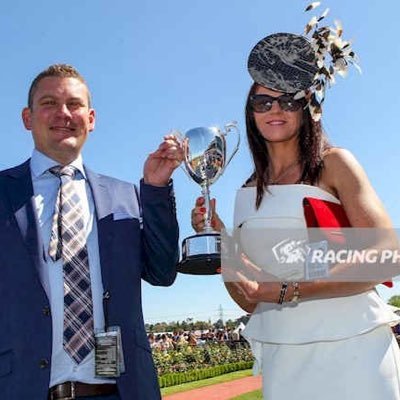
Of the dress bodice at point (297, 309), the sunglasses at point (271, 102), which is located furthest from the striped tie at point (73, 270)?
the sunglasses at point (271, 102)

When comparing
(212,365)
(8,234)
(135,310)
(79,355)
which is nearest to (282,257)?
(135,310)

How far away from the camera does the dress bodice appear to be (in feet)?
8.47

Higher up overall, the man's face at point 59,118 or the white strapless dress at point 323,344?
the man's face at point 59,118

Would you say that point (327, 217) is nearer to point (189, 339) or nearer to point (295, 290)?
point (295, 290)

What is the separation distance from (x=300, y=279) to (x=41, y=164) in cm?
152

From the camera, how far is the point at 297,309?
268 centimetres

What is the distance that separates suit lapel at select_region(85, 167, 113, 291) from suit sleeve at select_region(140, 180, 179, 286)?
19 cm

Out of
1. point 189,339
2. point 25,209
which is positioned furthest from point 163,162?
point 189,339

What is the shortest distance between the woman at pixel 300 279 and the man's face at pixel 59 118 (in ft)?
2.68

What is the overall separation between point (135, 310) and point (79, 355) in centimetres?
37

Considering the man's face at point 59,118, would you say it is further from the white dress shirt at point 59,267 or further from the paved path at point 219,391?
the paved path at point 219,391

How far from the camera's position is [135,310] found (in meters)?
3.08

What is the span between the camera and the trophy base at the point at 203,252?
307 centimetres

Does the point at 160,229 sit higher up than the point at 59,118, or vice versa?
the point at 59,118
